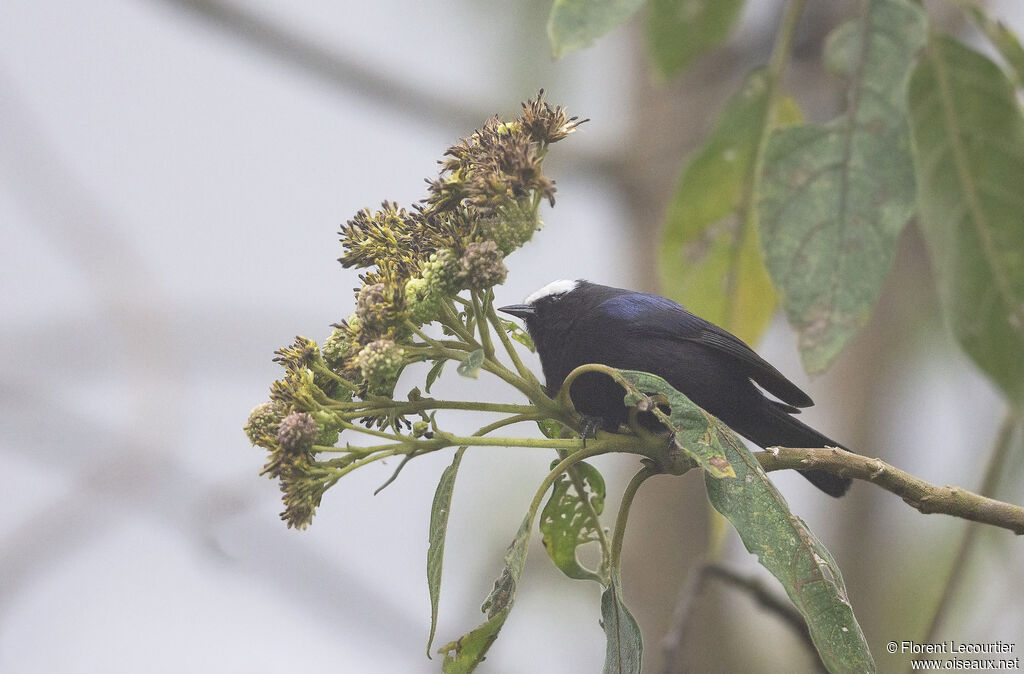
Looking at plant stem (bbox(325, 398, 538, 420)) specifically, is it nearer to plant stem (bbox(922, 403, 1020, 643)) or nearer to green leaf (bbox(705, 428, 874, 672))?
green leaf (bbox(705, 428, 874, 672))

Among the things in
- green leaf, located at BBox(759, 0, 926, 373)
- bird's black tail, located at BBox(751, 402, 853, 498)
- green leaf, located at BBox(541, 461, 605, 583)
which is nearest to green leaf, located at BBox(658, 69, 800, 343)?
green leaf, located at BBox(759, 0, 926, 373)

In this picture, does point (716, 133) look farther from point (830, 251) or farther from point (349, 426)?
point (349, 426)

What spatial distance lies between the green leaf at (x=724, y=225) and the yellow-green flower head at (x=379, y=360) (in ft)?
5.75

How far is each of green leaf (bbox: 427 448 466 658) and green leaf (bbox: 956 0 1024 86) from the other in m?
2.32

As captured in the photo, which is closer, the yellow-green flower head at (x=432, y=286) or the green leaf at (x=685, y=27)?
the yellow-green flower head at (x=432, y=286)

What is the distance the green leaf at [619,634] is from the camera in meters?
2.09

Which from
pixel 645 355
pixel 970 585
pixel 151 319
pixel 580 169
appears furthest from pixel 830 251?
pixel 151 319

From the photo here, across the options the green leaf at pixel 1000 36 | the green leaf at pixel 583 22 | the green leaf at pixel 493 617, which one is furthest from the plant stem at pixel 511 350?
the green leaf at pixel 1000 36

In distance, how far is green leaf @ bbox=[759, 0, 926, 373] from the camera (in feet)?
9.37

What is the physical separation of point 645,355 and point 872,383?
2757mm

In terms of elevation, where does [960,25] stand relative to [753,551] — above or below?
above

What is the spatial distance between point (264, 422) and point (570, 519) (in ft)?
2.63

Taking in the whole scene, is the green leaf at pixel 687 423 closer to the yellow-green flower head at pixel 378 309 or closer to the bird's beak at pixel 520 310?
the yellow-green flower head at pixel 378 309

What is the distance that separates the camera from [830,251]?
9.57 feet
